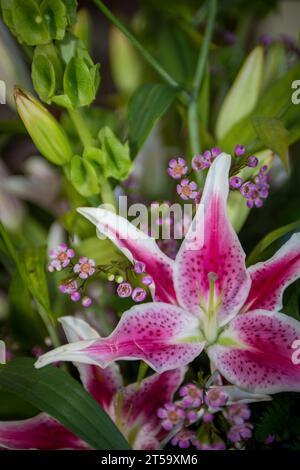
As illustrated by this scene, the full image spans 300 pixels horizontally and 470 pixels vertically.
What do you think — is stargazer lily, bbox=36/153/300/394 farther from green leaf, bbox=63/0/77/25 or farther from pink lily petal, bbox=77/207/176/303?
green leaf, bbox=63/0/77/25

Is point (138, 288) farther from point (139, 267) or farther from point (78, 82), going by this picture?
point (78, 82)

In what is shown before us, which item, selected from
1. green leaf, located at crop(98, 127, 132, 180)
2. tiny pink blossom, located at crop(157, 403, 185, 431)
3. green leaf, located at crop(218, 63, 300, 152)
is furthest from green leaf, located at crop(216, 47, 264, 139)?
tiny pink blossom, located at crop(157, 403, 185, 431)

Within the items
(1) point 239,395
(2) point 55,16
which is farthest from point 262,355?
(2) point 55,16

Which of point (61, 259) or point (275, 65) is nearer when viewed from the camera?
point (61, 259)

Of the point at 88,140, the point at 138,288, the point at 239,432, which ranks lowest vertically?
the point at 239,432

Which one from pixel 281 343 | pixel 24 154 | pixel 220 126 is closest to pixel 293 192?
pixel 220 126

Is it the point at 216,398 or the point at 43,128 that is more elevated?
the point at 43,128
